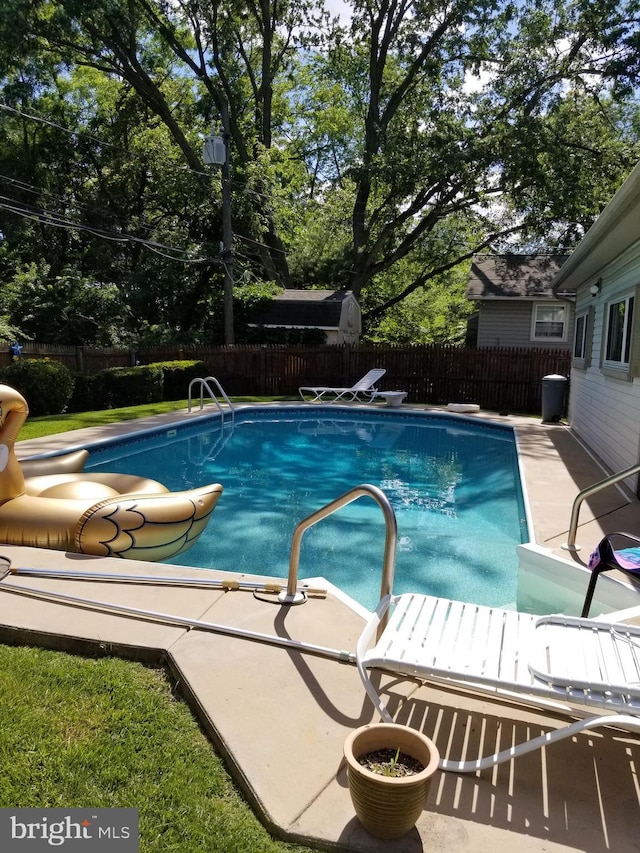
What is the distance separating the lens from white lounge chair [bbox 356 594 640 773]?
73.7 inches

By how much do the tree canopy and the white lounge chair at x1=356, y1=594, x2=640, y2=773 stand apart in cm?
1837

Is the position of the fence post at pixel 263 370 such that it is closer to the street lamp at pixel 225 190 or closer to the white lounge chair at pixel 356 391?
the street lamp at pixel 225 190

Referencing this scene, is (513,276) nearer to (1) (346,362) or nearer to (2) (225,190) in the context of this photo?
(1) (346,362)

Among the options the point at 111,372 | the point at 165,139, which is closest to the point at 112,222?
the point at 165,139

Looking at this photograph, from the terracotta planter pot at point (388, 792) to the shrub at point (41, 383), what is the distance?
38.5 feet

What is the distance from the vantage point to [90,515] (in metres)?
4.19

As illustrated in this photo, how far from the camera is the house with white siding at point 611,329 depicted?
20.5ft

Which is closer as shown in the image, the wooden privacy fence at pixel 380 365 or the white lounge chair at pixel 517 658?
the white lounge chair at pixel 517 658

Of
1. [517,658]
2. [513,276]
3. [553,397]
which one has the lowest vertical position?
[517,658]

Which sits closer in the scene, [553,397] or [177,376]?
[553,397]

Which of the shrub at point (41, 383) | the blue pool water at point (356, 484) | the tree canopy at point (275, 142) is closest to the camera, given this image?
the blue pool water at point (356, 484)

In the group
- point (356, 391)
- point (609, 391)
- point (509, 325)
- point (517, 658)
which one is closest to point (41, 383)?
point (356, 391)

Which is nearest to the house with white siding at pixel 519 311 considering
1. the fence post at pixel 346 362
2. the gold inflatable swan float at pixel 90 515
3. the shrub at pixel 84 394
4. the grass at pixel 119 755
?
the fence post at pixel 346 362

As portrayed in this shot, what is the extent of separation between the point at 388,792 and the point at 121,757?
3.39 feet
